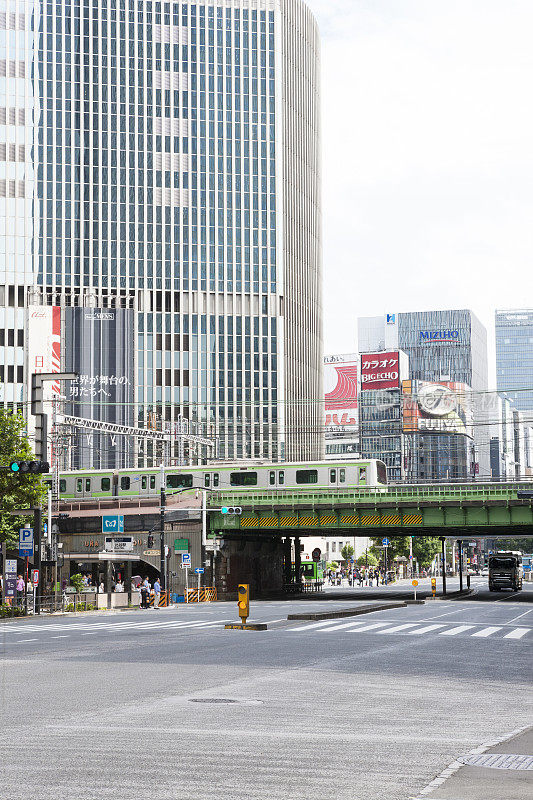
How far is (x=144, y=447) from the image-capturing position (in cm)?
12900

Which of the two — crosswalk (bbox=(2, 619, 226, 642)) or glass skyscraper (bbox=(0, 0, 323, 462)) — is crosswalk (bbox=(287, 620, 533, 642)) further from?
glass skyscraper (bbox=(0, 0, 323, 462))

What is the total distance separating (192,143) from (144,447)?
3866cm

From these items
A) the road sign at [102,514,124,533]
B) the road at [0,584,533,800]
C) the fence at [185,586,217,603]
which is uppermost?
the road sign at [102,514,124,533]

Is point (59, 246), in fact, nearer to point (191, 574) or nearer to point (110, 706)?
point (191, 574)

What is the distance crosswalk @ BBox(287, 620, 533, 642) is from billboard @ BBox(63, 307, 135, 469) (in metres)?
87.8

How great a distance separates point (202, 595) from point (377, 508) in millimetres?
14508

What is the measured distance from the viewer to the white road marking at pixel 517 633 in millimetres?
31906

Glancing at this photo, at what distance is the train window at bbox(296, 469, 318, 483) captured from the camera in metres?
73.4

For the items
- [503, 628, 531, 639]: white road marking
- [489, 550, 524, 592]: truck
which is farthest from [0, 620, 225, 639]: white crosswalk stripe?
[489, 550, 524, 592]: truck

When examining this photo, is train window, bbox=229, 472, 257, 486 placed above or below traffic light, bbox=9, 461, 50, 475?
above

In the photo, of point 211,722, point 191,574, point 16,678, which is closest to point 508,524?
point 191,574

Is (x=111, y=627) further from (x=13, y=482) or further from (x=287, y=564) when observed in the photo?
(x=287, y=564)

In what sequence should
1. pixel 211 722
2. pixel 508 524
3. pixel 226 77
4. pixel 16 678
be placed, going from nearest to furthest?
1. pixel 211 722
2. pixel 16 678
3. pixel 508 524
4. pixel 226 77

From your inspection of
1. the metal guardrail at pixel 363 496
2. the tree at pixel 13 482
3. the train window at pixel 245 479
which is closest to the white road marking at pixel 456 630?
the tree at pixel 13 482
